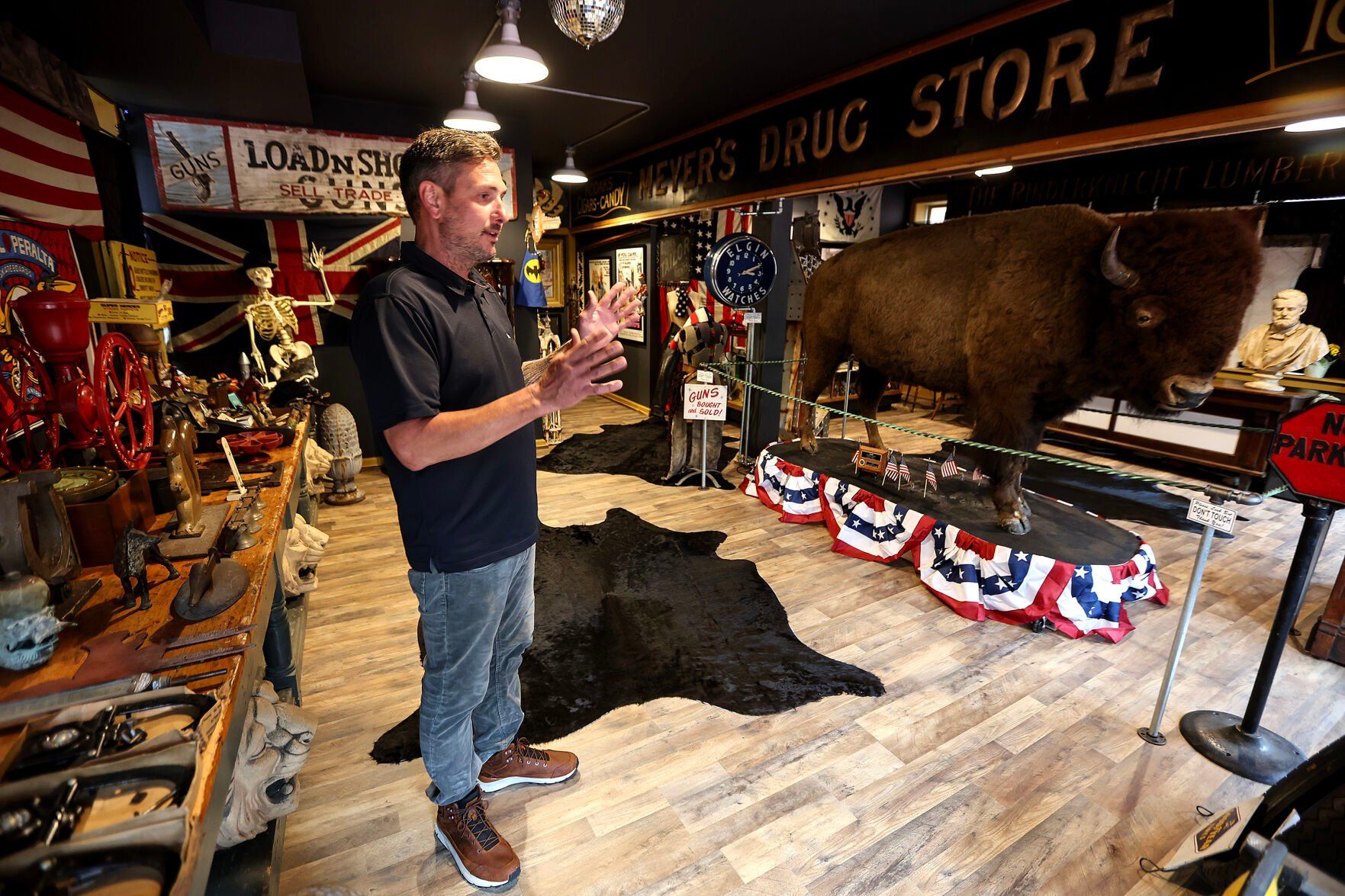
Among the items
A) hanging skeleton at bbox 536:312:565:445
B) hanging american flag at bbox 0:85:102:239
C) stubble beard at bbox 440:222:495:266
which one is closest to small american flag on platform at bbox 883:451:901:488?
stubble beard at bbox 440:222:495:266

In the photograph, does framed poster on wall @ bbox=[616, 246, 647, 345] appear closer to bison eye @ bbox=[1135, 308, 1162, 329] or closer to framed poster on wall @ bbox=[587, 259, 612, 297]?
framed poster on wall @ bbox=[587, 259, 612, 297]

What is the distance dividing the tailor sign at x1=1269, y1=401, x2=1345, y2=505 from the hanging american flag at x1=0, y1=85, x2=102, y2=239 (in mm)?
4726

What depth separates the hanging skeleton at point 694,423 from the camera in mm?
5082

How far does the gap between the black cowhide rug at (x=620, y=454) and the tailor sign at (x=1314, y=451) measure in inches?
152

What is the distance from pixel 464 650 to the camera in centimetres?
160

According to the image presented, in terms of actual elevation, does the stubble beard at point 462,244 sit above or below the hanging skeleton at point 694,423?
above

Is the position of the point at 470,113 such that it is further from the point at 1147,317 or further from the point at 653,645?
the point at 1147,317

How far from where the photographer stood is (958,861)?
186 centimetres

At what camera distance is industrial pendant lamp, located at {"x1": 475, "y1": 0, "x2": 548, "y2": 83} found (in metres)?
2.76

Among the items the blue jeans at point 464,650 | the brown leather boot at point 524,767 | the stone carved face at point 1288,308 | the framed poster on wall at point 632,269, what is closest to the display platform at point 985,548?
the brown leather boot at point 524,767

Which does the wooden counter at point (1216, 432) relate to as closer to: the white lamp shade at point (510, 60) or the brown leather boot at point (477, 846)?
A: the white lamp shade at point (510, 60)

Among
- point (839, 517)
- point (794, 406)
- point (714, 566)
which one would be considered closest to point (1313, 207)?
point (794, 406)

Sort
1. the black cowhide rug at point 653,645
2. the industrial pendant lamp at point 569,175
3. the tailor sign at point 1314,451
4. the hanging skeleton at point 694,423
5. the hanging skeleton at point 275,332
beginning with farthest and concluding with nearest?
the industrial pendant lamp at point 569,175 → the hanging skeleton at point 694,423 → the hanging skeleton at point 275,332 → the black cowhide rug at point 653,645 → the tailor sign at point 1314,451

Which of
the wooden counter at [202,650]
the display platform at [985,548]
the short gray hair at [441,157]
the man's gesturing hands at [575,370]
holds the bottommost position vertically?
the display platform at [985,548]
